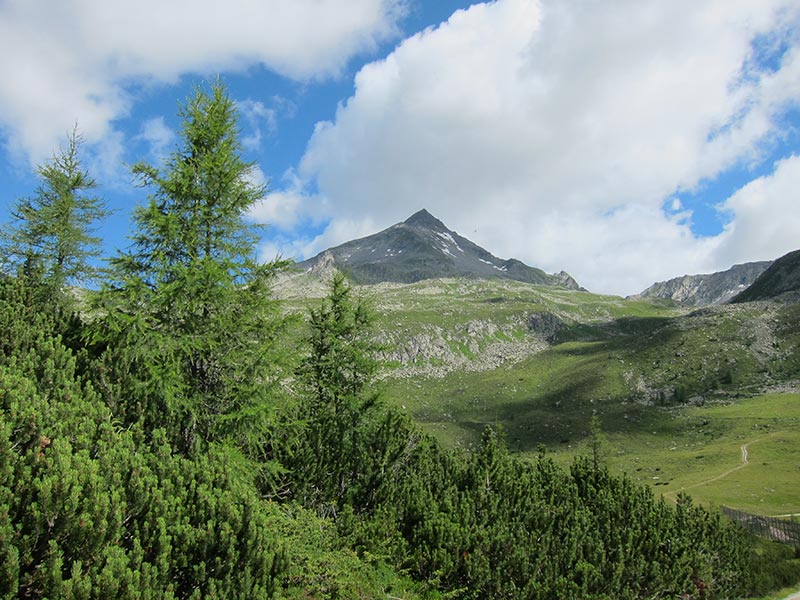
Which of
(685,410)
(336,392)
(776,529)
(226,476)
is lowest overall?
(776,529)

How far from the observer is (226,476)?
973 cm

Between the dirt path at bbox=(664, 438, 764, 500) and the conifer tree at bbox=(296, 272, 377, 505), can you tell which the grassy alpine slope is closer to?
the dirt path at bbox=(664, 438, 764, 500)

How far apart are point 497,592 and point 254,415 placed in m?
8.16

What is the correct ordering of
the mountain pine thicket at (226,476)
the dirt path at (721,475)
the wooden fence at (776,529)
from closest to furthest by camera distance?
the mountain pine thicket at (226,476) → the wooden fence at (776,529) → the dirt path at (721,475)

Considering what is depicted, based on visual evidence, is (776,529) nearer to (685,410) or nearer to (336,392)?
(336,392)

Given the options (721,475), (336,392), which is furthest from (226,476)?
(721,475)

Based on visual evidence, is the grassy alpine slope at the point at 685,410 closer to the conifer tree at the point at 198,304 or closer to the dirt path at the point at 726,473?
the dirt path at the point at 726,473

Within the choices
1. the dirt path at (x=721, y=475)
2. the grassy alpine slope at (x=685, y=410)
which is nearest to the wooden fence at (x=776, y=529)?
the grassy alpine slope at (x=685, y=410)

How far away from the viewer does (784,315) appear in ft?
590

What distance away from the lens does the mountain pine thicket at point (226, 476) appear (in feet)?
24.4

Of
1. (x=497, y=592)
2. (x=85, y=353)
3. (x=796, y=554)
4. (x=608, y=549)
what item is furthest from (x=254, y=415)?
(x=796, y=554)

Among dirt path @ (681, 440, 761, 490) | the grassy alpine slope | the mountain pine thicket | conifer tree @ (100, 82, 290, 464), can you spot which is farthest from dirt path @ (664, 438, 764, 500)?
conifer tree @ (100, 82, 290, 464)

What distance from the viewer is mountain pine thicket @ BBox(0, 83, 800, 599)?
293 inches

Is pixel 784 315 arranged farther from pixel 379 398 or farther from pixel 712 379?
pixel 379 398
